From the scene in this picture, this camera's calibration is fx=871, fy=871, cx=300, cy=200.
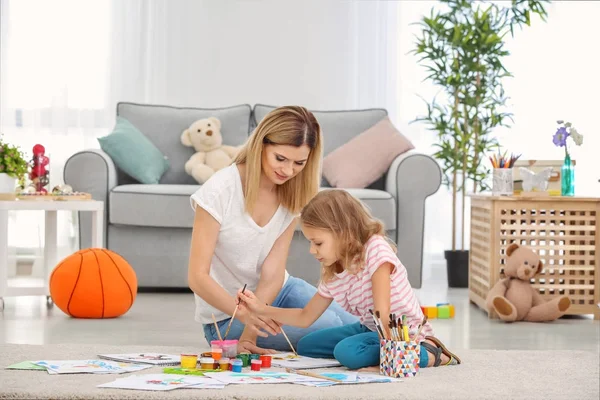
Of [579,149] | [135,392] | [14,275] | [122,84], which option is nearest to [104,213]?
[14,275]

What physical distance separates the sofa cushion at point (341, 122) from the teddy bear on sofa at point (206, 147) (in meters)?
0.26

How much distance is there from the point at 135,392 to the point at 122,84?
3840mm

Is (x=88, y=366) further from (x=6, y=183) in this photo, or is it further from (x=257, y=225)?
Answer: (x=6, y=183)

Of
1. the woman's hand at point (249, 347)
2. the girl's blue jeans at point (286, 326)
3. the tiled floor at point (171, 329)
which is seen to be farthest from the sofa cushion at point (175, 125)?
the woman's hand at point (249, 347)

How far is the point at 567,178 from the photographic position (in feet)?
11.3

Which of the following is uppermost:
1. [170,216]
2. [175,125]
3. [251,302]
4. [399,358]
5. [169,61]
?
[169,61]

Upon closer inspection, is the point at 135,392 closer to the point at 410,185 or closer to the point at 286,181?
the point at 286,181

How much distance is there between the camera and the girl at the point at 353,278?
201cm

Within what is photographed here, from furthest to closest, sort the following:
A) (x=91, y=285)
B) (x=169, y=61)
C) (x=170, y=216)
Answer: (x=169, y=61)
(x=170, y=216)
(x=91, y=285)

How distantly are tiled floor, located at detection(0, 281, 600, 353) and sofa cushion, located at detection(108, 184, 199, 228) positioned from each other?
1.25 feet

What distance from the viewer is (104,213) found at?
390 centimetres

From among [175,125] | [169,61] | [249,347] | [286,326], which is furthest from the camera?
[169,61]

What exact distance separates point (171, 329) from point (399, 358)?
115 cm

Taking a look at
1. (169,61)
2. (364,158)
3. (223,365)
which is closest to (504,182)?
(364,158)
